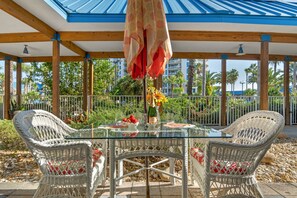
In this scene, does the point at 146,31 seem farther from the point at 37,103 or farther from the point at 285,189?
the point at 37,103

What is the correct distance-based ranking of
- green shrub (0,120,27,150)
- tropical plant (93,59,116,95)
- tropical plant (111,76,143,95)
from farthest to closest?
tropical plant (111,76,143,95) → tropical plant (93,59,116,95) → green shrub (0,120,27,150)

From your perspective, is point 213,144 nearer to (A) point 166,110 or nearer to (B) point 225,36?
(B) point 225,36

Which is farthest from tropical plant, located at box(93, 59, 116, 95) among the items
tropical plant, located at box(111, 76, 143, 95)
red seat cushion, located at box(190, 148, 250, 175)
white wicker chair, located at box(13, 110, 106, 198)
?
red seat cushion, located at box(190, 148, 250, 175)

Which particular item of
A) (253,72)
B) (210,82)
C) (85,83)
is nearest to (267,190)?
(85,83)

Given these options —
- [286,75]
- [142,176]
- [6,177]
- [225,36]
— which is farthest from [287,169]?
[286,75]

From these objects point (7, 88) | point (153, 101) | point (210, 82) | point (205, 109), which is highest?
point (210, 82)

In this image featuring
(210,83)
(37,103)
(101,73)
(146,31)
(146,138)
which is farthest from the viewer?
(210,83)

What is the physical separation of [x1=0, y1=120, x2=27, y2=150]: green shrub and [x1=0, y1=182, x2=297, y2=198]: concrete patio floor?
2.32 m


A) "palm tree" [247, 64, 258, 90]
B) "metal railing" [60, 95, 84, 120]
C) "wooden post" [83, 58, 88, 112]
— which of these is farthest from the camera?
"palm tree" [247, 64, 258, 90]

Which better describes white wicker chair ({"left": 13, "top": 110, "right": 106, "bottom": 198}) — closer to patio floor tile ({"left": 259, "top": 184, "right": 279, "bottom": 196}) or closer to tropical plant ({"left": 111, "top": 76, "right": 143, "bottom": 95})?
patio floor tile ({"left": 259, "top": 184, "right": 279, "bottom": 196})

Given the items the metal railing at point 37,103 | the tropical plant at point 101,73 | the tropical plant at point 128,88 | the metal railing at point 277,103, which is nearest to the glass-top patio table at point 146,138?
the metal railing at point 277,103

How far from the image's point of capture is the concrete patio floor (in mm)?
2918

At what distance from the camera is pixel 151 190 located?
308 centimetres

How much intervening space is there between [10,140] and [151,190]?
3924 millimetres
